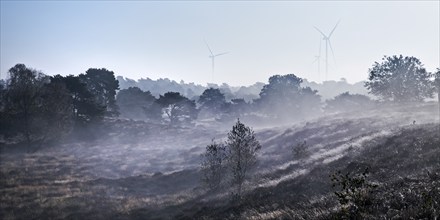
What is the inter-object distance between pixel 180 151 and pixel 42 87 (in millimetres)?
26166

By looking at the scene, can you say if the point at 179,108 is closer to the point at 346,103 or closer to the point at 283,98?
the point at 283,98

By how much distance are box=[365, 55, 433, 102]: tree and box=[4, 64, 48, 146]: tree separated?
206 ft

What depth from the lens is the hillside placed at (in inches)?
518

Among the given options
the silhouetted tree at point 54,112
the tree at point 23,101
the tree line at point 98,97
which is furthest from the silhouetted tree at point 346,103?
the tree at point 23,101

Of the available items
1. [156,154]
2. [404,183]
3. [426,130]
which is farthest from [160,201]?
[156,154]

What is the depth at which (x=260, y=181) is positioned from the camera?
27.7 m

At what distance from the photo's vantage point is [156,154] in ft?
201

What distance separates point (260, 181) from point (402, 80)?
53477 millimetres

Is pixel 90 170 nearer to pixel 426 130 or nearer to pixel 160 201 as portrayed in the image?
pixel 160 201

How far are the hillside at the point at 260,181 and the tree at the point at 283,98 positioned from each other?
147 feet

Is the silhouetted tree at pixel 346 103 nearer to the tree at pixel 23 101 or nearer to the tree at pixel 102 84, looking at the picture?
the tree at pixel 102 84

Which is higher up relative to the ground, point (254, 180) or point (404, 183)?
point (404, 183)

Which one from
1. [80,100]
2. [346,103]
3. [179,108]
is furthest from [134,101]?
[346,103]

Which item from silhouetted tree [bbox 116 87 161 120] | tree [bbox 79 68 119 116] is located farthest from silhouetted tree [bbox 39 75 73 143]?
silhouetted tree [bbox 116 87 161 120]
